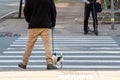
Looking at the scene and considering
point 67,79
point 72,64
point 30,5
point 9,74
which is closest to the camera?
point 67,79

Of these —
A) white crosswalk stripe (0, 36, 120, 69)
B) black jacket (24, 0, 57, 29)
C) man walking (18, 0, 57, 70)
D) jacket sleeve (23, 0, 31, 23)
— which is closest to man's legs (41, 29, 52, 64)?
man walking (18, 0, 57, 70)

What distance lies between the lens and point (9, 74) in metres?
9.02

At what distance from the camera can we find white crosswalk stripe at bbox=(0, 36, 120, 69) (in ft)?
37.1

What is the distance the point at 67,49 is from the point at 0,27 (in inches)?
264

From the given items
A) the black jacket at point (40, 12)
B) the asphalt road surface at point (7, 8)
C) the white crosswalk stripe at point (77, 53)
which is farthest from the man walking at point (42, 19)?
the asphalt road surface at point (7, 8)

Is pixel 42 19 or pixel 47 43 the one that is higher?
pixel 42 19

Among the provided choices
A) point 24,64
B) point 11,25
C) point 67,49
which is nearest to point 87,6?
point 67,49

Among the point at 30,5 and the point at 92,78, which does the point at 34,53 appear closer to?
the point at 30,5

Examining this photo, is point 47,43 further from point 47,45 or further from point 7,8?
point 7,8

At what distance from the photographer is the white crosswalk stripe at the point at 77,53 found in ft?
37.1

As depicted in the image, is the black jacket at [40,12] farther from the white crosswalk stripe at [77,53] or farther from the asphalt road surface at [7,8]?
the asphalt road surface at [7,8]

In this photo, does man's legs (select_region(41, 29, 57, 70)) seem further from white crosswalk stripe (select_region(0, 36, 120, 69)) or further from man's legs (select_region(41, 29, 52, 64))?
white crosswalk stripe (select_region(0, 36, 120, 69))

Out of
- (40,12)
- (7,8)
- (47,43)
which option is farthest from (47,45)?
(7,8)

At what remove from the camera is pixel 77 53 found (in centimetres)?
1300
